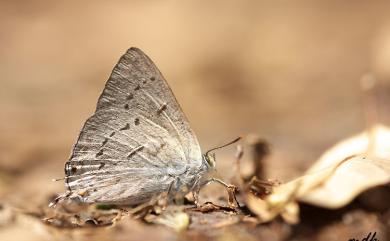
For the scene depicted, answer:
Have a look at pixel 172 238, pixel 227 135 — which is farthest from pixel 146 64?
pixel 227 135

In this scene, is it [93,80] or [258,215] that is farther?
[93,80]

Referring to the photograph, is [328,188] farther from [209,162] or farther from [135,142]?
[135,142]

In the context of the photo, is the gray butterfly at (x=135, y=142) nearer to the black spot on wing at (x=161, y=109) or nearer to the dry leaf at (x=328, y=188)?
the black spot on wing at (x=161, y=109)

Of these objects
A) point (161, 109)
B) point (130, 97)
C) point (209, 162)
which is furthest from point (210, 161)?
point (130, 97)

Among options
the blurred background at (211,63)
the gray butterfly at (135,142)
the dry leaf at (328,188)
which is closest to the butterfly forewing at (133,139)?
the gray butterfly at (135,142)

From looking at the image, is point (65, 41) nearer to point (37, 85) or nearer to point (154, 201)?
point (37, 85)
